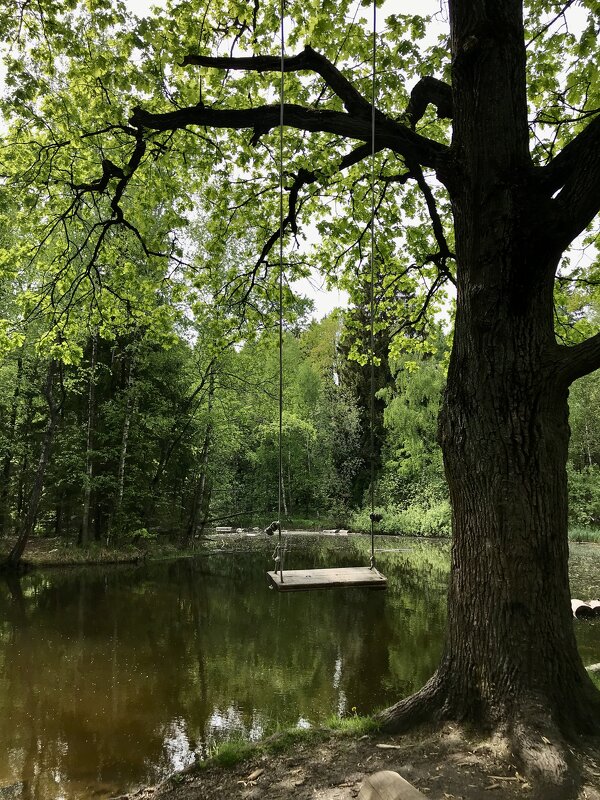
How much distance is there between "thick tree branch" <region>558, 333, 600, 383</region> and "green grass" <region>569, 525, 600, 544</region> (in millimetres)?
18225

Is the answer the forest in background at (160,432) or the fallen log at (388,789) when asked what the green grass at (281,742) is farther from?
the forest in background at (160,432)

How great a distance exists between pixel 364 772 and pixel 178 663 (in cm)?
475

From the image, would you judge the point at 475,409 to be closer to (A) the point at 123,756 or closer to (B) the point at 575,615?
(A) the point at 123,756

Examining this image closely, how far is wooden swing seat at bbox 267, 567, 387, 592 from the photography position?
4.15 meters

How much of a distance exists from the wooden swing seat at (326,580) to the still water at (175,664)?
197 centimetres

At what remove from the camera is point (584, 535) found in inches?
748

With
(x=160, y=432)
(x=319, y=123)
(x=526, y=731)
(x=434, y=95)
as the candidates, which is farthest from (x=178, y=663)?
(x=160, y=432)

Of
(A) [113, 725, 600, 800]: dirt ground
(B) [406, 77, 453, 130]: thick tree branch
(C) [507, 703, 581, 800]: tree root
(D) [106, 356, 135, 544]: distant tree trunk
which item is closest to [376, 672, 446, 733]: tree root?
(A) [113, 725, 600, 800]: dirt ground

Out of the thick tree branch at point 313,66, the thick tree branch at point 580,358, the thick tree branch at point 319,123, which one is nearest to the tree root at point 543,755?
the thick tree branch at point 580,358

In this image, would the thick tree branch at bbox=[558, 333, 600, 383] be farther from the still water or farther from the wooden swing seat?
the still water

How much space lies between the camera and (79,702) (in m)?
6.23

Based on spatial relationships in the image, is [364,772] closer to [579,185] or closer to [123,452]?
[579,185]

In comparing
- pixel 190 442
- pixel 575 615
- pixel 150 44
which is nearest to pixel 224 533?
pixel 190 442

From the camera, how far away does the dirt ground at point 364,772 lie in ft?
9.71
